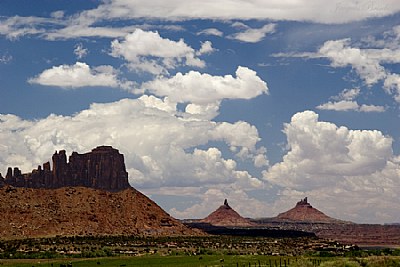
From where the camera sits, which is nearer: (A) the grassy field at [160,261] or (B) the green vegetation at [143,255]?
(A) the grassy field at [160,261]

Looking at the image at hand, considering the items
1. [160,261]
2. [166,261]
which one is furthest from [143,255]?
[166,261]

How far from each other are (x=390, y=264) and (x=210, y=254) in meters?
68.8

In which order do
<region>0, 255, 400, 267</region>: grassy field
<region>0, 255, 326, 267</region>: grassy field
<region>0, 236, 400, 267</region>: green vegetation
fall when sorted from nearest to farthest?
<region>0, 255, 400, 267</region>: grassy field
<region>0, 255, 326, 267</region>: grassy field
<region>0, 236, 400, 267</region>: green vegetation

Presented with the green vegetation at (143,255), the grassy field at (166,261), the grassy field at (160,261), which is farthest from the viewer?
the green vegetation at (143,255)

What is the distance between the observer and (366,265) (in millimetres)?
90125

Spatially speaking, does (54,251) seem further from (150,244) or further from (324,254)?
(324,254)

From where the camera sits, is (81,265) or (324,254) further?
(324,254)

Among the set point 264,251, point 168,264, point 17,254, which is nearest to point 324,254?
point 264,251

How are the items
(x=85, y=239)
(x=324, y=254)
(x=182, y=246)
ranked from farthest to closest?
1. (x=85, y=239)
2. (x=182, y=246)
3. (x=324, y=254)

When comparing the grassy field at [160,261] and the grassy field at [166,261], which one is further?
the grassy field at [160,261]

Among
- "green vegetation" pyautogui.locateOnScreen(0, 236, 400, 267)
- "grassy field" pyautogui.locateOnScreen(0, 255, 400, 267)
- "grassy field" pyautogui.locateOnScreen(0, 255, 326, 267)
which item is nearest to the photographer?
"grassy field" pyautogui.locateOnScreen(0, 255, 400, 267)

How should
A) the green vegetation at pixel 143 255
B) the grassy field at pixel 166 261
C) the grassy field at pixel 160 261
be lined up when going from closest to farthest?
1. the grassy field at pixel 166 261
2. the grassy field at pixel 160 261
3. the green vegetation at pixel 143 255

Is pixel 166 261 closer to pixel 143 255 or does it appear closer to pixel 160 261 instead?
pixel 160 261

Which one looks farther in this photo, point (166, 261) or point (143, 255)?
point (143, 255)
